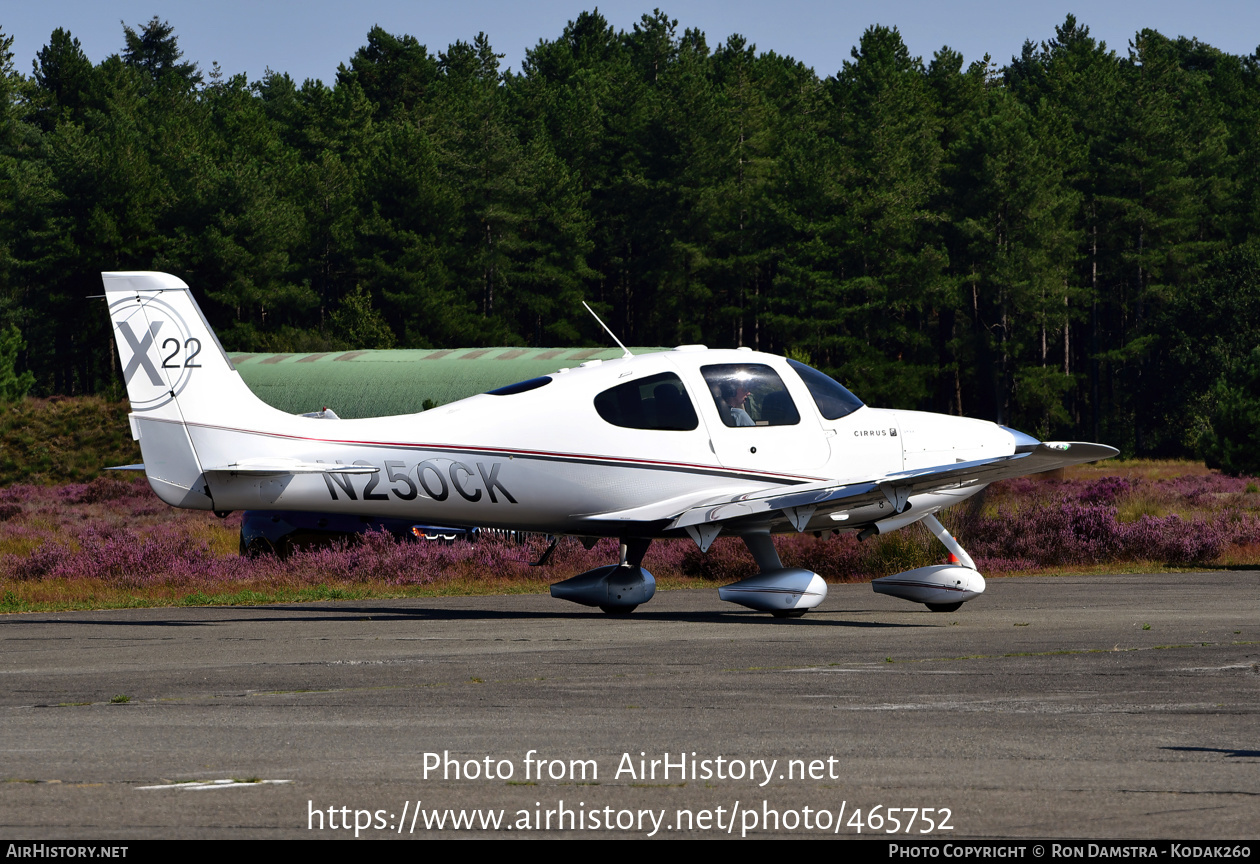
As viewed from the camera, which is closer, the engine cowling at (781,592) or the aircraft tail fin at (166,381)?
the aircraft tail fin at (166,381)

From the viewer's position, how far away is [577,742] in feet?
27.2

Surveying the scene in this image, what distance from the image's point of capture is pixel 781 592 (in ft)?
53.6

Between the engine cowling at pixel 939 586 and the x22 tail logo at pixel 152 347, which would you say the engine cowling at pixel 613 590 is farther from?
the x22 tail logo at pixel 152 347

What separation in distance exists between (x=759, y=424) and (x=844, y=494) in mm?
1717

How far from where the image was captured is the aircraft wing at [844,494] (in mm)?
15758

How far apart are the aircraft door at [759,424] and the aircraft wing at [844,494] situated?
39 cm

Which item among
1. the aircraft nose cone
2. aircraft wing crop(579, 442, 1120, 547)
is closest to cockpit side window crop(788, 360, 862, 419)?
aircraft wing crop(579, 442, 1120, 547)

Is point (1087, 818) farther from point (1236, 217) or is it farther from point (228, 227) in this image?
point (1236, 217)

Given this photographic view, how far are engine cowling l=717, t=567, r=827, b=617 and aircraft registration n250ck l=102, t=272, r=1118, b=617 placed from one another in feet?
0.08

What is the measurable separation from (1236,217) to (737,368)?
84.2 meters

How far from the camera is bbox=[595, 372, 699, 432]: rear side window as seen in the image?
16.7 meters

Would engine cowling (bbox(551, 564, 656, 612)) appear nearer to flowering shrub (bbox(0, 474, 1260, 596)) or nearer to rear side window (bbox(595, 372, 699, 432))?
rear side window (bbox(595, 372, 699, 432))

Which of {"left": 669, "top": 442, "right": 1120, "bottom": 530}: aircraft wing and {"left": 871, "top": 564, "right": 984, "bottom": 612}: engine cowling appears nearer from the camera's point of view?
{"left": 669, "top": 442, "right": 1120, "bottom": 530}: aircraft wing

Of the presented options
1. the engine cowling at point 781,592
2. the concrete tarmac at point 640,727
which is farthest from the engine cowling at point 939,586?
the engine cowling at point 781,592
